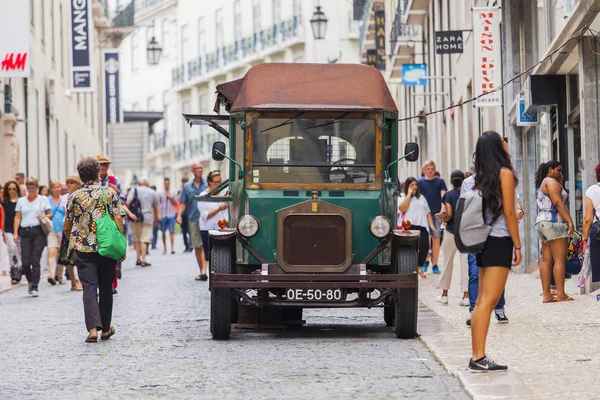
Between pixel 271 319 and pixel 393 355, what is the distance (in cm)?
268

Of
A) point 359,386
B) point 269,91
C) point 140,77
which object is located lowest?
point 359,386

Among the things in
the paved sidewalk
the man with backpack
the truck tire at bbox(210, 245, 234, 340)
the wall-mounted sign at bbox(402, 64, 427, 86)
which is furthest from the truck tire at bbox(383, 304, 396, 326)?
the wall-mounted sign at bbox(402, 64, 427, 86)

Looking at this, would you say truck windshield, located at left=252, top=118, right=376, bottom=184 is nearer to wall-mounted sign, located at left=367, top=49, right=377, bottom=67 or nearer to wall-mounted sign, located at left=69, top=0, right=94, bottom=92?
wall-mounted sign, located at left=69, top=0, right=94, bottom=92

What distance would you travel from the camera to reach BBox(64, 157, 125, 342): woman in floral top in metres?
12.7

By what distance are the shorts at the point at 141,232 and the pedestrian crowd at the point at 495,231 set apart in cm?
657

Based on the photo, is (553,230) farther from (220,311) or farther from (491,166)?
(491,166)

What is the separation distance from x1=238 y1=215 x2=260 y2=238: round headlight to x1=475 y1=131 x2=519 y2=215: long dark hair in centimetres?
330

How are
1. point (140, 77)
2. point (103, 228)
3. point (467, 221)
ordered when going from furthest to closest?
point (140, 77), point (103, 228), point (467, 221)

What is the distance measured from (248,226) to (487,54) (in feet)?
39.9

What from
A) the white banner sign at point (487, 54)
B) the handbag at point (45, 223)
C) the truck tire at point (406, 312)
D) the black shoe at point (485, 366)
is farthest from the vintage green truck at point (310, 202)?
the white banner sign at point (487, 54)

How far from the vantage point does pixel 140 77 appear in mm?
80062

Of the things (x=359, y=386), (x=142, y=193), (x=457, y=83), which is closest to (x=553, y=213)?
(x=359, y=386)

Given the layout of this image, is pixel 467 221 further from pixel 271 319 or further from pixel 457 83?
pixel 457 83

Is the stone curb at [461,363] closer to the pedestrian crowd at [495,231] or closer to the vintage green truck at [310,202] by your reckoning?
the pedestrian crowd at [495,231]
